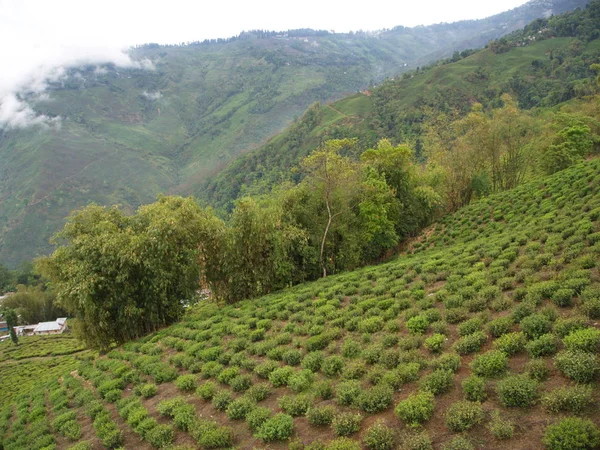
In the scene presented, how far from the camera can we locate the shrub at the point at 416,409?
31.0 feet

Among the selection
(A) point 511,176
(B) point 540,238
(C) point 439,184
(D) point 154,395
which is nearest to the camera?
(D) point 154,395

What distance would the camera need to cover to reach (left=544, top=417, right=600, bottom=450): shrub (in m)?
6.99

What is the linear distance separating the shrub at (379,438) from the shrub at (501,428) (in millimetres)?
2359

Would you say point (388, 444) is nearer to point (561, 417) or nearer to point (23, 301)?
point (561, 417)

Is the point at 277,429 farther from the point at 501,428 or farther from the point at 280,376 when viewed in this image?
the point at 501,428

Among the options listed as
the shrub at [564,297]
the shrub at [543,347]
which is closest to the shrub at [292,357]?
the shrub at [543,347]

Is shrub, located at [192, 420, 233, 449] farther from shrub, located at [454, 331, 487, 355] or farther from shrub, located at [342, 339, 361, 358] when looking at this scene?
shrub, located at [454, 331, 487, 355]

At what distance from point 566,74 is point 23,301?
689 ft

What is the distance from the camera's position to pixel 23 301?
10412cm

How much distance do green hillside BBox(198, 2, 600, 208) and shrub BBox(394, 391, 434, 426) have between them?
126m

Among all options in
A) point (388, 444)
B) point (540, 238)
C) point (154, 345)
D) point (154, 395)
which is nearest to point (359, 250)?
point (540, 238)

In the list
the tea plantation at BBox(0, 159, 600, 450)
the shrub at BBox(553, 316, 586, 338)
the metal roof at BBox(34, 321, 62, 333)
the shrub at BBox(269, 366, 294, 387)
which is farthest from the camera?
the metal roof at BBox(34, 321, 62, 333)

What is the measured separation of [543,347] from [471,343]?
6.93ft

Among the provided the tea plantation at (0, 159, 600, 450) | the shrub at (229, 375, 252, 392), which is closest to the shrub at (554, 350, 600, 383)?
the tea plantation at (0, 159, 600, 450)
